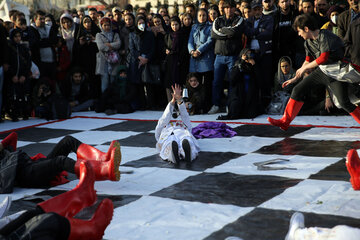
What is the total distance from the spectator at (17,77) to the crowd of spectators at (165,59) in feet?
0.05

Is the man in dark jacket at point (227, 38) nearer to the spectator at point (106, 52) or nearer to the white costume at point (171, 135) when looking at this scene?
the spectator at point (106, 52)

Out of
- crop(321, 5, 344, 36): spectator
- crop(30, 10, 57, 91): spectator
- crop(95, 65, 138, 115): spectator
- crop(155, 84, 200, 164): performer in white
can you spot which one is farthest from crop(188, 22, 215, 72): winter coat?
crop(155, 84, 200, 164): performer in white

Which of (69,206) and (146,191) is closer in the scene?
(69,206)

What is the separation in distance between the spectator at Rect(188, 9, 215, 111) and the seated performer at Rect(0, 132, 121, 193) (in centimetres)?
375

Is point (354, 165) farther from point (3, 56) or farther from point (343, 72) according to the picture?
point (3, 56)

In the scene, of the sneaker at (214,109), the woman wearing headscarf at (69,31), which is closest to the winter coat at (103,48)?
the woman wearing headscarf at (69,31)

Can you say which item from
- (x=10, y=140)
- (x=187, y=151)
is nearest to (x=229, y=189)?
(x=187, y=151)

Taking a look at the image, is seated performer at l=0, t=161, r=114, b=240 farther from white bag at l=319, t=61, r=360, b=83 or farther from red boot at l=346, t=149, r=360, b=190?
white bag at l=319, t=61, r=360, b=83

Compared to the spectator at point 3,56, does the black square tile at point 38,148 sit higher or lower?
lower

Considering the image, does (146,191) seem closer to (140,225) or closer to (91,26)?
(140,225)

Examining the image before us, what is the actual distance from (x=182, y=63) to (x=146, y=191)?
169 inches

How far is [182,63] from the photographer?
25.6ft

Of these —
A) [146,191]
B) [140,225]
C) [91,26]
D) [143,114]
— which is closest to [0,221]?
[140,225]

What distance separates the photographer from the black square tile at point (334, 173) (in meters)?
3.78
